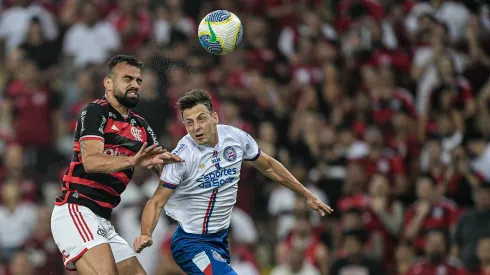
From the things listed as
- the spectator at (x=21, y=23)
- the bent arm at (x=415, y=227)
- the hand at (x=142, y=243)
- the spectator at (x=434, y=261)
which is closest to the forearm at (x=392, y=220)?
the bent arm at (x=415, y=227)

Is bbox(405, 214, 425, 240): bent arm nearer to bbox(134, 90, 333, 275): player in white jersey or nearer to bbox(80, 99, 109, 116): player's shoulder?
bbox(134, 90, 333, 275): player in white jersey

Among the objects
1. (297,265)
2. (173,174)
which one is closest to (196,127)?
(173,174)

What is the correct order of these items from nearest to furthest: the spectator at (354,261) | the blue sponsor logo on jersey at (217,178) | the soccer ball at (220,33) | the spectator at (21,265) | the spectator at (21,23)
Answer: the blue sponsor logo on jersey at (217,178)
the soccer ball at (220,33)
the spectator at (354,261)
the spectator at (21,265)
the spectator at (21,23)

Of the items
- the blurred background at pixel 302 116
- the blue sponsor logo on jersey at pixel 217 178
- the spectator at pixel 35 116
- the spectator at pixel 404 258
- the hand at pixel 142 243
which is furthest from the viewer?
the spectator at pixel 35 116

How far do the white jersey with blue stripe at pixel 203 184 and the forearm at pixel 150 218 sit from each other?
0.22m

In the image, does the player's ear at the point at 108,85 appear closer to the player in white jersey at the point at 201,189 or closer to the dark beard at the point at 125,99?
the dark beard at the point at 125,99

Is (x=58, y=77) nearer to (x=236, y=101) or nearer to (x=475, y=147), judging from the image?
(x=236, y=101)

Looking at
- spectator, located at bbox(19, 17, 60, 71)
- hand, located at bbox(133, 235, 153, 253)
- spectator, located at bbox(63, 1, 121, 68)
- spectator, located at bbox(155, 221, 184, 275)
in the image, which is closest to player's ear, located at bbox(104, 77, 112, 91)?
hand, located at bbox(133, 235, 153, 253)

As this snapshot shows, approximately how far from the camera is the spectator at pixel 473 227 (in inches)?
437

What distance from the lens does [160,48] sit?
49.9 ft

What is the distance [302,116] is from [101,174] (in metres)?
6.87

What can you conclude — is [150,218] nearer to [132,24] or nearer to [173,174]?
[173,174]

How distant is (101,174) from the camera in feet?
25.0

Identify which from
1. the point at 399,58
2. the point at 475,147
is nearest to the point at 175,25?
the point at 399,58
